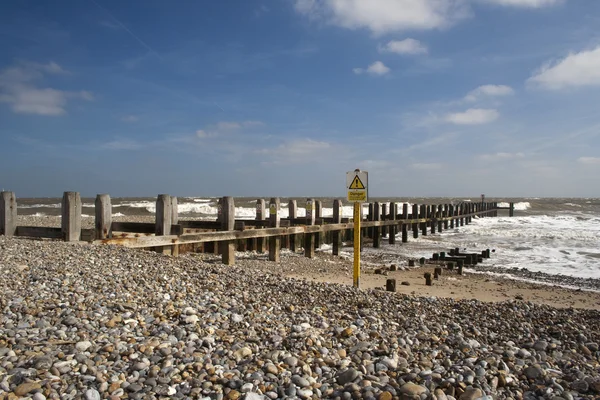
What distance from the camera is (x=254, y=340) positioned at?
405cm

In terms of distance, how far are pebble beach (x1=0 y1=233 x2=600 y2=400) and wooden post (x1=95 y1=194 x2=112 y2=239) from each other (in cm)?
113

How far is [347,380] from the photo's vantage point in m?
3.36

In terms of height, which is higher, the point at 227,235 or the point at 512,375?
the point at 227,235

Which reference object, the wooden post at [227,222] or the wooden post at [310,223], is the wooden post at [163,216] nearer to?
the wooden post at [227,222]

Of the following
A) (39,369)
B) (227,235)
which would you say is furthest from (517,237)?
(39,369)

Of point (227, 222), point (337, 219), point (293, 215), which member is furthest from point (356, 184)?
point (337, 219)

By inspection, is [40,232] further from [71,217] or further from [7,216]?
[71,217]

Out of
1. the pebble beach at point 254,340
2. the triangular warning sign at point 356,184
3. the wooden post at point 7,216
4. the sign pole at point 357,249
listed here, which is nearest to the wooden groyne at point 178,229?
the wooden post at point 7,216

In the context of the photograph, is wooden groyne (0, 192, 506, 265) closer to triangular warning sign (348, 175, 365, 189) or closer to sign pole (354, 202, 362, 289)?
sign pole (354, 202, 362, 289)

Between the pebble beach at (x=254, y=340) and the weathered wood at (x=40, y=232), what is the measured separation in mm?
1235

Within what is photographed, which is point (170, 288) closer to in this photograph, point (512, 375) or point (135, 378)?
point (135, 378)

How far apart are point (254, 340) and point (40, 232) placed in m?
5.74

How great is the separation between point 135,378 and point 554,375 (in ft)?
11.0

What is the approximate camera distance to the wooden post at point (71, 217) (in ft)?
23.9
